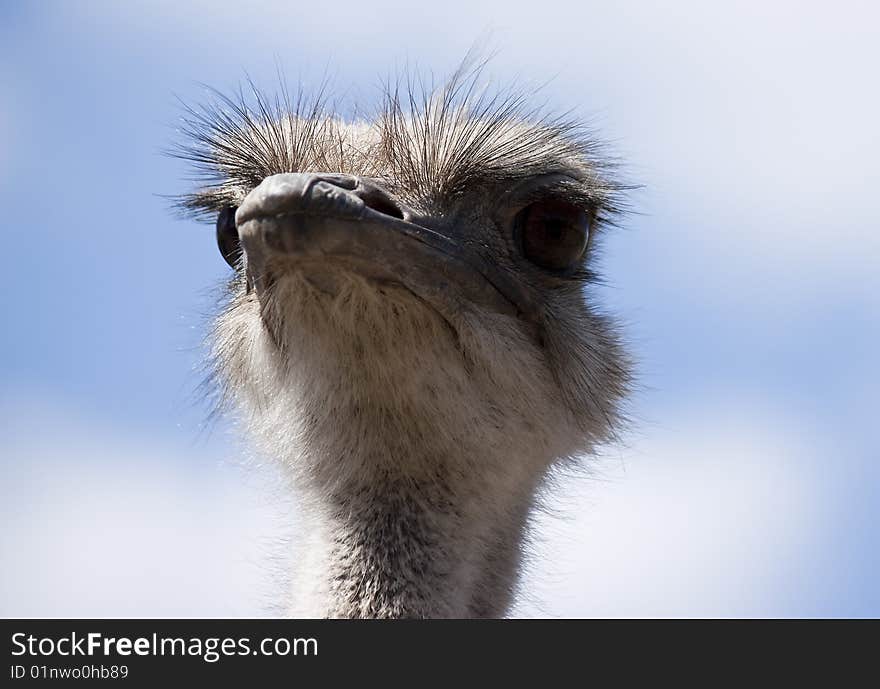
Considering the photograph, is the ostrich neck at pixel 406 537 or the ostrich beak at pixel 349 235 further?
the ostrich neck at pixel 406 537

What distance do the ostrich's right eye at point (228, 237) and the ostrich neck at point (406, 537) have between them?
0.75m

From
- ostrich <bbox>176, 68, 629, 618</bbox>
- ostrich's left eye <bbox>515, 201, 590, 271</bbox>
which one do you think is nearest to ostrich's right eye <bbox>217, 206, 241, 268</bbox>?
ostrich <bbox>176, 68, 629, 618</bbox>

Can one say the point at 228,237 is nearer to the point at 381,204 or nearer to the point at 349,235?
the point at 381,204

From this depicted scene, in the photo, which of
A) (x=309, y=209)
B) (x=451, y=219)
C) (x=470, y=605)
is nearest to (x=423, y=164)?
(x=451, y=219)

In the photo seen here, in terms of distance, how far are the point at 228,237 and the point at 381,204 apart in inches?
41.8

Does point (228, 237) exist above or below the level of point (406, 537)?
above

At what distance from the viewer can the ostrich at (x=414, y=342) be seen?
12.3 feet

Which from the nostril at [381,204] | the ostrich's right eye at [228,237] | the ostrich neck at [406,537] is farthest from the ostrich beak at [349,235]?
the ostrich's right eye at [228,237]

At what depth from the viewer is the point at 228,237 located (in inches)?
181

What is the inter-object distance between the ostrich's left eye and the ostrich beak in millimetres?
413

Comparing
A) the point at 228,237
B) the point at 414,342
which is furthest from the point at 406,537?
the point at 228,237

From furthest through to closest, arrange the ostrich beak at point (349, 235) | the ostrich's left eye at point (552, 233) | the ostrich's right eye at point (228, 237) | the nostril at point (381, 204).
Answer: the ostrich's right eye at point (228, 237), the ostrich's left eye at point (552, 233), the nostril at point (381, 204), the ostrich beak at point (349, 235)

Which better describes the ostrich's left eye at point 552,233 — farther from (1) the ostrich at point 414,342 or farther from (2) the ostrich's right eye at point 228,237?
(2) the ostrich's right eye at point 228,237

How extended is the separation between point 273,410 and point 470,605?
30.6 inches
